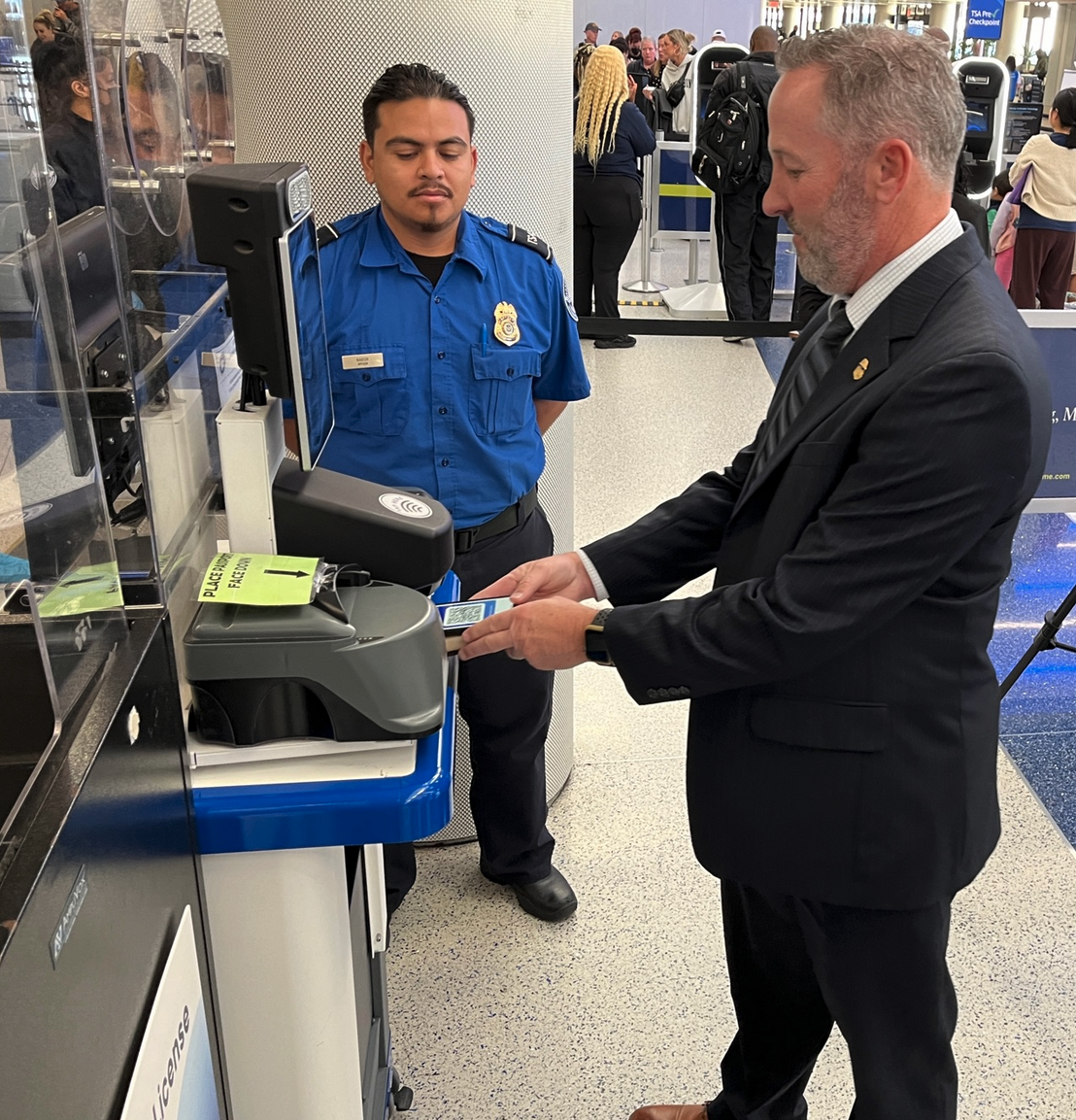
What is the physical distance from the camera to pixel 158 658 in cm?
125

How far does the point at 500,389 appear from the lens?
2295mm

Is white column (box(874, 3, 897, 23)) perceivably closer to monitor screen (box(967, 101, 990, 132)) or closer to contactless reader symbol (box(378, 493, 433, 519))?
monitor screen (box(967, 101, 990, 132))

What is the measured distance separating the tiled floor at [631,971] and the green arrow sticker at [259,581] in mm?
1244

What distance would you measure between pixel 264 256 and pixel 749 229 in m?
6.48

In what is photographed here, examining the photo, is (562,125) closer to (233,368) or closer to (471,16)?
(471,16)

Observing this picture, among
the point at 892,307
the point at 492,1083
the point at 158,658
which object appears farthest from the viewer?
the point at 492,1083

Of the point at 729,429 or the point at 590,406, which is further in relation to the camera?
the point at 590,406

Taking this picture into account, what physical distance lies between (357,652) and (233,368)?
2.88ft

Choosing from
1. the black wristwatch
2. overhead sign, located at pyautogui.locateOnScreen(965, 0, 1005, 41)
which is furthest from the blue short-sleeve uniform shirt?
overhead sign, located at pyautogui.locateOnScreen(965, 0, 1005, 41)

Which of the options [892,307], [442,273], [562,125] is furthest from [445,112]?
[892,307]

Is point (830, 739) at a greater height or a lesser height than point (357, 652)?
lesser

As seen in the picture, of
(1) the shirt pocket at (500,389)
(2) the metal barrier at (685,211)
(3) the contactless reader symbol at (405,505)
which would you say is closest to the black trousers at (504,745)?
(1) the shirt pocket at (500,389)

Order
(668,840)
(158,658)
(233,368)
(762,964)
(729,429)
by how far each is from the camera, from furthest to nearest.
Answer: (729,429) → (668,840) → (233,368) → (762,964) → (158,658)

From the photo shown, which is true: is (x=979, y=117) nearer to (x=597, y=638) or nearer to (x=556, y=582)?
(x=556, y=582)
